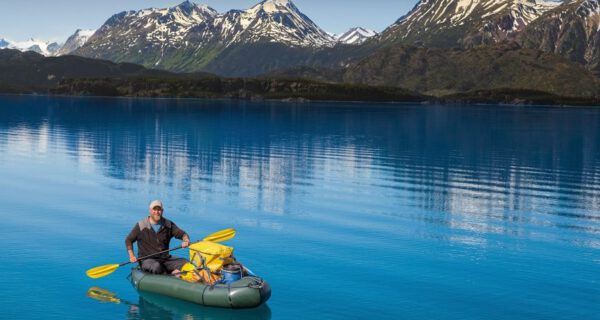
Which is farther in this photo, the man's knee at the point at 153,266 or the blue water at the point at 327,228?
the blue water at the point at 327,228

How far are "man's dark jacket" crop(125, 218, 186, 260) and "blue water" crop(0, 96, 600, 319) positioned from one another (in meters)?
1.76

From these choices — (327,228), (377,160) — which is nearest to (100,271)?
(327,228)

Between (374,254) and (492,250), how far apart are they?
6.06 meters

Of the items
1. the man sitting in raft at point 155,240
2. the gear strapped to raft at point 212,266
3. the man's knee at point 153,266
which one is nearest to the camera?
the gear strapped to raft at point 212,266

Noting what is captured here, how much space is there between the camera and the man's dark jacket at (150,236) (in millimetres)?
24094

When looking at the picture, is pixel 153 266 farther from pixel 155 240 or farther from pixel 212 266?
pixel 212 266

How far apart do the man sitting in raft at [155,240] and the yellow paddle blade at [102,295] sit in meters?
1.57

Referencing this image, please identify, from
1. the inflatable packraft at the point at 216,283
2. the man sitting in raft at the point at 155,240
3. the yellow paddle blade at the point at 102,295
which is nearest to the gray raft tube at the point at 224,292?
the inflatable packraft at the point at 216,283

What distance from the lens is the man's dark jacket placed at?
24094 millimetres

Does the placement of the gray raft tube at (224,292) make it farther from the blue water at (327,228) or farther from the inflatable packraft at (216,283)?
the blue water at (327,228)

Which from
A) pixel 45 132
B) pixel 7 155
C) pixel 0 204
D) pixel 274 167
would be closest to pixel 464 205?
pixel 274 167

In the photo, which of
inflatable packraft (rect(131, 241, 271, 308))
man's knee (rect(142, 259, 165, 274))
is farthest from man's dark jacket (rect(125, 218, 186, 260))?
inflatable packraft (rect(131, 241, 271, 308))

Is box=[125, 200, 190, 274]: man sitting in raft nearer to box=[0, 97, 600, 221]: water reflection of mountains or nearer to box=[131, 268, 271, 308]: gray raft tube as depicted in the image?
box=[131, 268, 271, 308]: gray raft tube

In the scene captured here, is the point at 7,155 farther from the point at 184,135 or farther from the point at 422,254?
the point at 422,254
